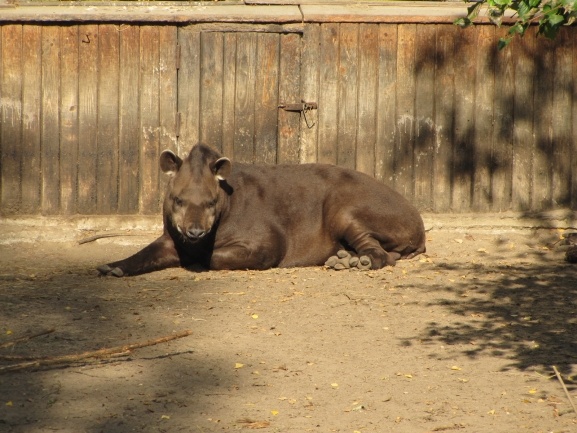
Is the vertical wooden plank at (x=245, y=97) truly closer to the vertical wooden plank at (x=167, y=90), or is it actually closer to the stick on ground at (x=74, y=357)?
the vertical wooden plank at (x=167, y=90)

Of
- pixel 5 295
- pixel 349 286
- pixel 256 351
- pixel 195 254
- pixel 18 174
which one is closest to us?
pixel 256 351

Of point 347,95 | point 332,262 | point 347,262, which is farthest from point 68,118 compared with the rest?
point 347,262

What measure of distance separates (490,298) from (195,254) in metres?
2.76

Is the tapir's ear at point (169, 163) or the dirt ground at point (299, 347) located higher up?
the tapir's ear at point (169, 163)

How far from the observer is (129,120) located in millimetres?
10594

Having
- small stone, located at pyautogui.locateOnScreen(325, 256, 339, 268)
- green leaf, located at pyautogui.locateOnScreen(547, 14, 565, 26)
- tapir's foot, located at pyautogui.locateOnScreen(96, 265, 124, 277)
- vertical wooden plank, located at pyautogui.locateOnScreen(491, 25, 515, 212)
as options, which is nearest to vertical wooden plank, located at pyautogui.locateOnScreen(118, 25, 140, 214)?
tapir's foot, located at pyautogui.locateOnScreen(96, 265, 124, 277)

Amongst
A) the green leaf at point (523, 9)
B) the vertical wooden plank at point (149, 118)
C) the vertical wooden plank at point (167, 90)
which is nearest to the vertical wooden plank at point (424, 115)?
the vertical wooden plank at point (167, 90)

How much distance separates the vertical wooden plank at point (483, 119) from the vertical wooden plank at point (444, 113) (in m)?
0.25

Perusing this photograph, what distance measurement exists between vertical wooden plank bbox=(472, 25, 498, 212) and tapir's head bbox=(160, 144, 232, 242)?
117 inches

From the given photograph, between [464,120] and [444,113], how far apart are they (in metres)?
0.22

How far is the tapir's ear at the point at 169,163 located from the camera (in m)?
9.22

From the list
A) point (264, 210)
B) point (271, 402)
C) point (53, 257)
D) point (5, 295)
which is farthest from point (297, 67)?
point (271, 402)

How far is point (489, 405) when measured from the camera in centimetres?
541

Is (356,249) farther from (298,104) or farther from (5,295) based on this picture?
(5,295)
